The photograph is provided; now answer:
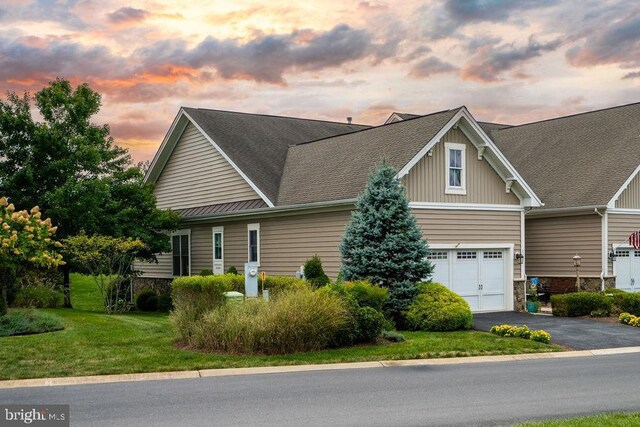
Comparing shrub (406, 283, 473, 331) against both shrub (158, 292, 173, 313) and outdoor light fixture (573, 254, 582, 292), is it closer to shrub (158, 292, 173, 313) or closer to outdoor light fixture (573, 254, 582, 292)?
outdoor light fixture (573, 254, 582, 292)

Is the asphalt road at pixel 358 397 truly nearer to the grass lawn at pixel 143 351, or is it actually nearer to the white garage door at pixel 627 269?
the grass lawn at pixel 143 351

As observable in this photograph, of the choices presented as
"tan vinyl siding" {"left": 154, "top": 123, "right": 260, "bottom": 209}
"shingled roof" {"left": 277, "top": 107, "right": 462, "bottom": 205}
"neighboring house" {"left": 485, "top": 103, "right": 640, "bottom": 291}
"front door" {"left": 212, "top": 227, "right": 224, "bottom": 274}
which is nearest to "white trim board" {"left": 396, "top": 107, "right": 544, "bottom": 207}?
"shingled roof" {"left": 277, "top": 107, "right": 462, "bottom": 205}

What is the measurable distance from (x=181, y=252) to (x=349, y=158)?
10.3 meters

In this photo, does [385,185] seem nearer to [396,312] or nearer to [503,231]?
[396,312]

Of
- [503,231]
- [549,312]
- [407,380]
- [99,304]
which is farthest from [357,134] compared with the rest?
[99,304]

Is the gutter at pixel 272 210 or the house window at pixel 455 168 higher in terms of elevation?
the house window at pixel 455 168

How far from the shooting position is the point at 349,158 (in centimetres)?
2808

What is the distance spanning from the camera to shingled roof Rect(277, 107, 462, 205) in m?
25.4

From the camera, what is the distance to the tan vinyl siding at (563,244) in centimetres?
3005

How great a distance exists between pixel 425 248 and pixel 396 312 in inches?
82.7

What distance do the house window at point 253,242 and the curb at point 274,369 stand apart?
43.1ft

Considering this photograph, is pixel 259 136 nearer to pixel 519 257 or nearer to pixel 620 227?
pixel 519 257

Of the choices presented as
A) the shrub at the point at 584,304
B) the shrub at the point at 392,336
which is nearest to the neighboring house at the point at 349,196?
the shrub at the point at 584,304

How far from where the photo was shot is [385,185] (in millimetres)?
23047
